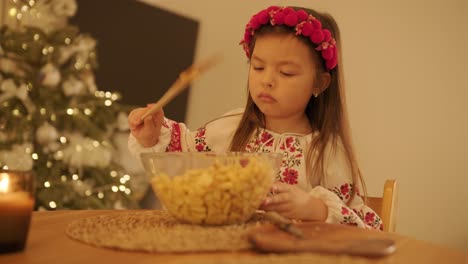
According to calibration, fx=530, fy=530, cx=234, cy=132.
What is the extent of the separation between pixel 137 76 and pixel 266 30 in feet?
5.23

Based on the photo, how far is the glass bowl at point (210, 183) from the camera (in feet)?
2.54

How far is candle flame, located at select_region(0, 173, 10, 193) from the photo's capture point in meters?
0.61

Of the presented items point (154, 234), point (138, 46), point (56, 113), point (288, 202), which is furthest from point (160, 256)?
point (138, 46)

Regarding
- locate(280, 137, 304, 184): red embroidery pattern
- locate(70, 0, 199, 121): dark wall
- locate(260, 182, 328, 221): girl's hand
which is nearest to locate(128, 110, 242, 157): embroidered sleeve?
locate(280, 137, 304, 184): red embroidery pattern

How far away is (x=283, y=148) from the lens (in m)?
1.48

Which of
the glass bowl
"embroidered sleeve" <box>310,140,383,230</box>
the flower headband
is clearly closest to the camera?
the glass bowl

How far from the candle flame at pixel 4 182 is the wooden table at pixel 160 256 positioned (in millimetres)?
74

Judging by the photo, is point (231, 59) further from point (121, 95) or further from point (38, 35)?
point (38, 35)

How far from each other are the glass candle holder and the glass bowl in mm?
233

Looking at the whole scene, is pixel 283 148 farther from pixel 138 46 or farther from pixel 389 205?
pixel 138 46

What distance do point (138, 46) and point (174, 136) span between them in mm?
1583

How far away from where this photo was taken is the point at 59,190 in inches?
90.8

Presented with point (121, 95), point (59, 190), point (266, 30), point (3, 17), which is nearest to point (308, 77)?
point (266, 30)

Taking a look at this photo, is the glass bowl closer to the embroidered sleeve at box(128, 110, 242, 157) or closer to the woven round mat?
the woven round mat
